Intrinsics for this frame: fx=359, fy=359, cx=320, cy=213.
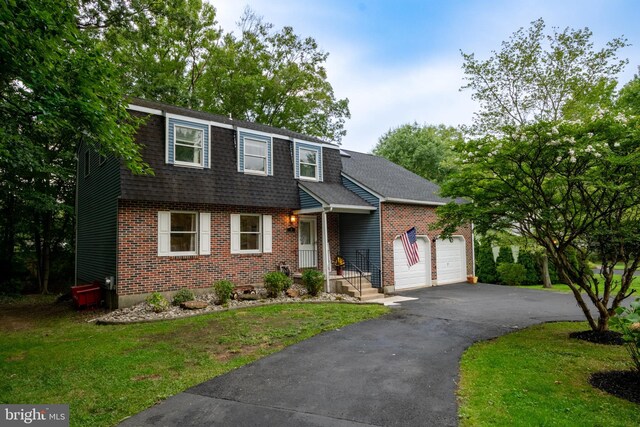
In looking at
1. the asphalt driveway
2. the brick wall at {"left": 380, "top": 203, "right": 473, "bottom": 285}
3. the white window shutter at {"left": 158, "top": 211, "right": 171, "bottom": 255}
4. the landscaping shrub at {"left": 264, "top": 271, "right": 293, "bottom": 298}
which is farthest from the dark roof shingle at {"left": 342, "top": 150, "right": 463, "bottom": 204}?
the white window shutter at {"left": 158, "top": 211, "right": 171, "bottom": 255}

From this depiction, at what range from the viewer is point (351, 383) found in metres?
4.80

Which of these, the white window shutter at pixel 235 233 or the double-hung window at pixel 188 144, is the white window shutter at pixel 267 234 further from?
the double-hung window at pixel 188 144

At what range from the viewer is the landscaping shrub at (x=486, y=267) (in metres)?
17.0

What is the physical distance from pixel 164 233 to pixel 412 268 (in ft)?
30.2

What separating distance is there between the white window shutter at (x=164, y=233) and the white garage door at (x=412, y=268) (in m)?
7.90

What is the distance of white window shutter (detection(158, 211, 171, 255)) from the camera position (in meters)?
10.6

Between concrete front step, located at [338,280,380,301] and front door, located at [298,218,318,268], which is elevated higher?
front door, located at [298,218,318,268]

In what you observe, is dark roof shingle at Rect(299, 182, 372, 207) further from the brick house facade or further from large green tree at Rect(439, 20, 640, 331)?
large green tree at Rect(439, 20, 640, 331)

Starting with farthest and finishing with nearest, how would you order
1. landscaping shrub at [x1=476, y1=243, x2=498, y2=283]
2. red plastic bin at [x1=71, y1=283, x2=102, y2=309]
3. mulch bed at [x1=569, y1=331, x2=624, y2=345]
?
landscaping shrub at [x1=476, y1=243, x2=498, y2=283] → red plastic bin at [x1=71, y1=283, x2=102, y2=309] → mulch bed at [x1=569, y1=331, x2=624, y2=345]

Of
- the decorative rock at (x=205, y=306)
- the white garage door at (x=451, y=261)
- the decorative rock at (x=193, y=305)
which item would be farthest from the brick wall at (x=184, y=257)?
the white garage door at (x=451, y=261)

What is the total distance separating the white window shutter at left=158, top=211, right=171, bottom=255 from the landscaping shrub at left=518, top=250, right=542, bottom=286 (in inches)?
607

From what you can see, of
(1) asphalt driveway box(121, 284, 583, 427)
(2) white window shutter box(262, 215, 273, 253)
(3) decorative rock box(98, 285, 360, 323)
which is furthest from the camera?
(2) white window shutter box(262, 215, 273, 253)

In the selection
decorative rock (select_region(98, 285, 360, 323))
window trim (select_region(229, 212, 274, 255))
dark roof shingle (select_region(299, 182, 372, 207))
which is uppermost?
dark roof shingle (select_region(299, 182, 372, 207))

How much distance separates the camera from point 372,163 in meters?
18.5
